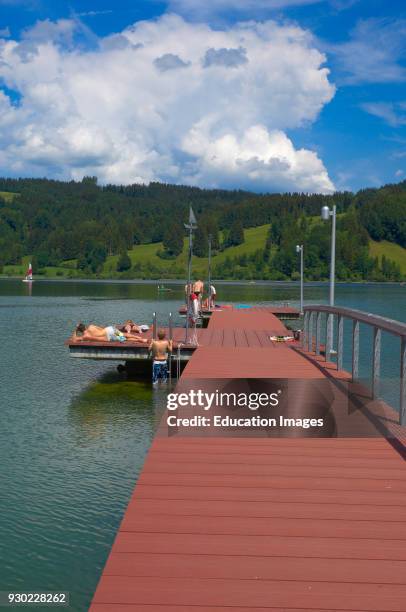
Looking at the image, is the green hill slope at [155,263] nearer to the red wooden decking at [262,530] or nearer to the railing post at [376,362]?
the railing post at [376,362]

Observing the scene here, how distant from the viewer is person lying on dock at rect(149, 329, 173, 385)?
16562 millimetres

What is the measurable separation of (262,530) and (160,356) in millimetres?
11881

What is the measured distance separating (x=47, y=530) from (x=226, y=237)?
18170 centimetres

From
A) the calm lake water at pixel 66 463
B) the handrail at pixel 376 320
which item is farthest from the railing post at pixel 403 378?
the calm lake water at pixel 66 463

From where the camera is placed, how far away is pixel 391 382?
61.8ft

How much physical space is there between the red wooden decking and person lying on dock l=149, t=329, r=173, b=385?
8.82 m

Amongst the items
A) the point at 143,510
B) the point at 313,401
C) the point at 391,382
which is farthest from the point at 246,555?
the point at 391,382

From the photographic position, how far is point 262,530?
497 centimetres

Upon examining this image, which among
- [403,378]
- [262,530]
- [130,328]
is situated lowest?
[262,530]

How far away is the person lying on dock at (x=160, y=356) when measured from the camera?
54.3ft

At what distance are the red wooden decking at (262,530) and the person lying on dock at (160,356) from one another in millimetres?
8819

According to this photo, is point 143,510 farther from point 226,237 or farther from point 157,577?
point 226,237

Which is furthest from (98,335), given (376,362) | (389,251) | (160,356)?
(389,251)

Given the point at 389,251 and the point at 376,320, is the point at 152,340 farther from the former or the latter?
the point at 389,251
